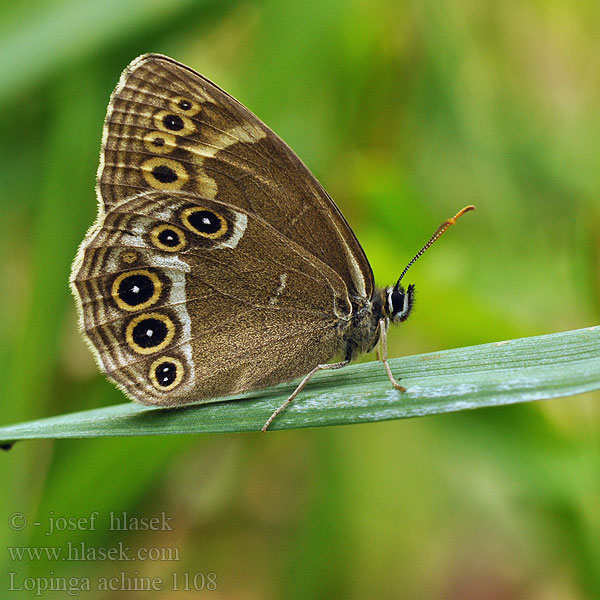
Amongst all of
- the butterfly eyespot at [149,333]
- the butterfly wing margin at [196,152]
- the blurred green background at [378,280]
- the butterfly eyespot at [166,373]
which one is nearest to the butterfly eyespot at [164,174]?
the butterfly wing margin at [196,152]

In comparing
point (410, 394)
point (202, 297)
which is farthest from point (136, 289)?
point (410, 394)

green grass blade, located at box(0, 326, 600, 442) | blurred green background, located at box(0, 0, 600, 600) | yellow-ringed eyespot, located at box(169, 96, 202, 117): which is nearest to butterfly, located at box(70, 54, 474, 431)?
yellow-ringed eyespot, located at box(169, 96, 202, 117)

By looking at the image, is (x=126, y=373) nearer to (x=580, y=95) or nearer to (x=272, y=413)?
(x=272, y=413)

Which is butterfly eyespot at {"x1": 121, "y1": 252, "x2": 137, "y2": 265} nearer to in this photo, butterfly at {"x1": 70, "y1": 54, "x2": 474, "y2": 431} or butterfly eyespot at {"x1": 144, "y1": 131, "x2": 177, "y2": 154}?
butterfly at {"x1": 70, "y1": 54, "x2": 474, "y2": 431}

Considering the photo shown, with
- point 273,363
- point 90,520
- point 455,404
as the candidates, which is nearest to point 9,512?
point 90,520

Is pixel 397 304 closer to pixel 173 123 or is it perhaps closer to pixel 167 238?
pixel 167 238

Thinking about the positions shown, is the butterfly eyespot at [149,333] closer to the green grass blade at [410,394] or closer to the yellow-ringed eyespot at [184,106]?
the green grass blade at [410,394]
